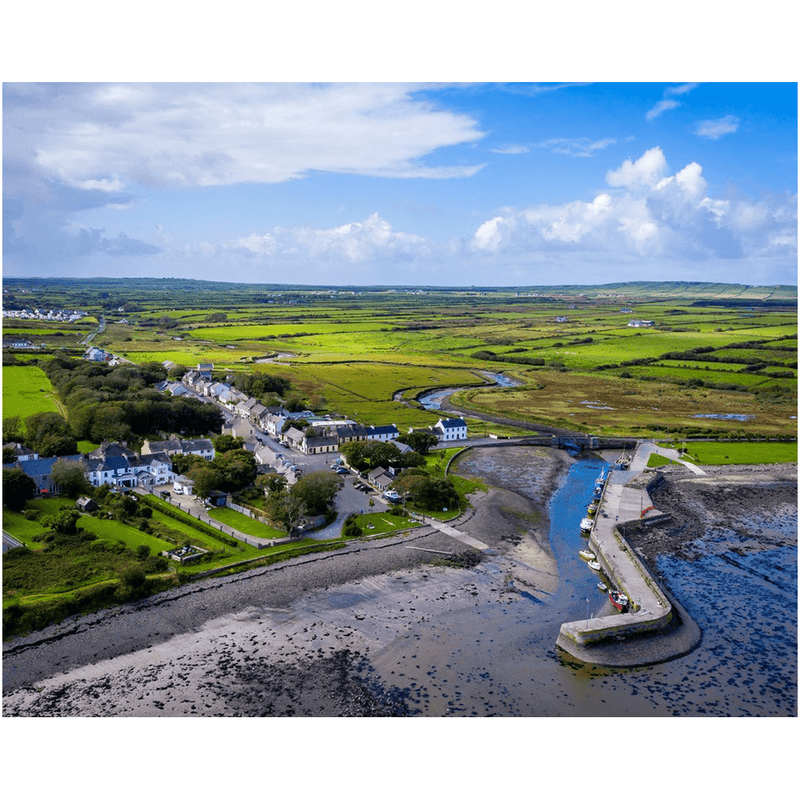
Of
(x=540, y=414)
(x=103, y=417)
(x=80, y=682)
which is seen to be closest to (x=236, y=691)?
(x=80, y=682)

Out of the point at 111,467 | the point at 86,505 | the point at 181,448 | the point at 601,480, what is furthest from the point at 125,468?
the point at 601,480

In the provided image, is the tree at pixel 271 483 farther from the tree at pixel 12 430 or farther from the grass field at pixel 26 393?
the grass field at pixel 26 393

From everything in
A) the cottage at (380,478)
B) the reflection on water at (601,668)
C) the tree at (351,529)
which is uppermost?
the cottage at (380,478)

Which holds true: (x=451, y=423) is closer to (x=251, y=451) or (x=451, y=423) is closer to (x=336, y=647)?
(x=251, y=451)

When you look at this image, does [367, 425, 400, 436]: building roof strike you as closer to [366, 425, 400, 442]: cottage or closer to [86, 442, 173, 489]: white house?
[366, 425, 400, 442]: cottage

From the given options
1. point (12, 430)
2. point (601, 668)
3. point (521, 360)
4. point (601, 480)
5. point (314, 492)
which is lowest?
point (601, 668)

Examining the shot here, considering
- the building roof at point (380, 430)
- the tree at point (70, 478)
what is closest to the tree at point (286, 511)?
the tree at point (70, 478)

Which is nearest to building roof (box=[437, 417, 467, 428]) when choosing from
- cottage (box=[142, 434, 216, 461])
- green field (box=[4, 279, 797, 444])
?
green field (box=[4, 279, 797, 444])

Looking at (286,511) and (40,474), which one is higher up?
(40,474)
